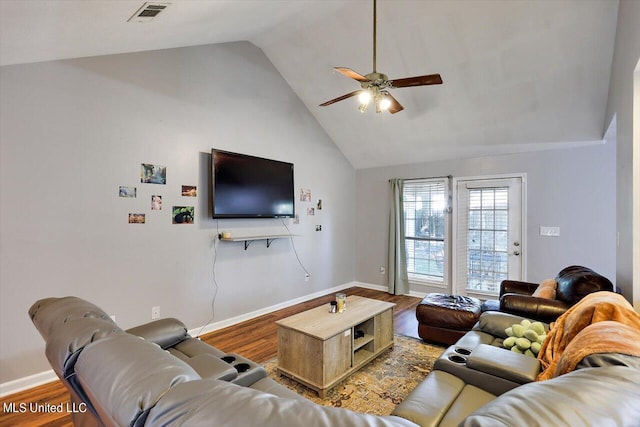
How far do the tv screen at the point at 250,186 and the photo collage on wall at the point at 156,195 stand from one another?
0.27m

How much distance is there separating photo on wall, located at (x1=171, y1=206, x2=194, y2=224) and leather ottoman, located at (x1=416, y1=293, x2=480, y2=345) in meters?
2.72

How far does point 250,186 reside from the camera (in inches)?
152

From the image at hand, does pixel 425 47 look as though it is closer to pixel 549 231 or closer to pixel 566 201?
pixel 566 201

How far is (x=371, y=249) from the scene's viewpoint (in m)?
5.74

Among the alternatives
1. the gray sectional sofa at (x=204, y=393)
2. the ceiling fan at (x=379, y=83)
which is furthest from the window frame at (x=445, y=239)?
the gray sectional sofa at (x=204, y=393)

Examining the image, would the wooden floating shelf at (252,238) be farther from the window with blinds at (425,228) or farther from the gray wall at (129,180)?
the window with blinds at (425,228)

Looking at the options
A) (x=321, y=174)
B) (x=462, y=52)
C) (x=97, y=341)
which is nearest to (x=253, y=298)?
(x=321, y=174)

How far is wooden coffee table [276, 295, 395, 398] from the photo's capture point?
2.23 m

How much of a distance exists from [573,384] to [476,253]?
4.29m

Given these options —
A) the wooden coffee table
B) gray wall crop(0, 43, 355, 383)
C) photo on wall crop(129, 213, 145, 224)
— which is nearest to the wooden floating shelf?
gray wall crop(0, 43, 355, 383)

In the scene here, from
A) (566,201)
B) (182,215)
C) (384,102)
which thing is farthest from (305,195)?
(566,201)

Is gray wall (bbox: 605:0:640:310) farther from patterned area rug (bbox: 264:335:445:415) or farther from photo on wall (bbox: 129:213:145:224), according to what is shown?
photo on wall (bbox: 129:213:145:224)

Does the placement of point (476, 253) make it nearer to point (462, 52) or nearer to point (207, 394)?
point (462, 52)

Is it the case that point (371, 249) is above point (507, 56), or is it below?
below
